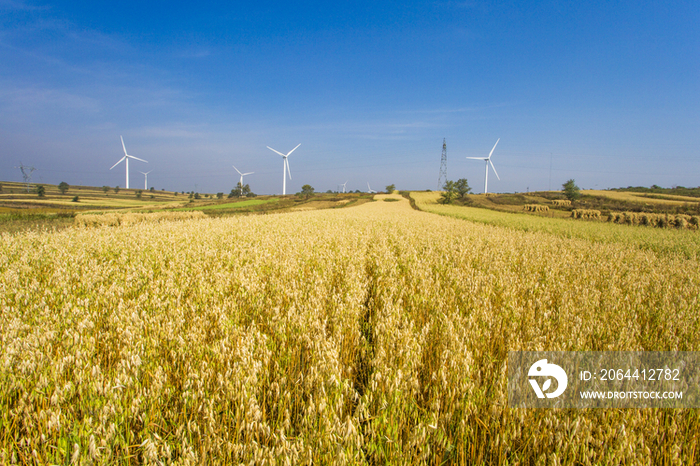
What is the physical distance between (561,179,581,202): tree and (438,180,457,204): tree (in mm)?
21415

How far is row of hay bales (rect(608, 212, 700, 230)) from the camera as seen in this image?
23688mm

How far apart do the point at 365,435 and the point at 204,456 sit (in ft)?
3.14

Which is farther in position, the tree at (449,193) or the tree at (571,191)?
the tree at (449,193)

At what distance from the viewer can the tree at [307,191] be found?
8366 centimetres

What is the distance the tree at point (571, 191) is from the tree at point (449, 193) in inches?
843

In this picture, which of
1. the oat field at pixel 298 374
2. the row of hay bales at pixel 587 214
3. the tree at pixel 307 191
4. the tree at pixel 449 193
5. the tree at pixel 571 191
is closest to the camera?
the oat field at pixel 298 374

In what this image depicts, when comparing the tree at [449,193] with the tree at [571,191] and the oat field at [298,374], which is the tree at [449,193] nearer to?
the tree at [571,191]

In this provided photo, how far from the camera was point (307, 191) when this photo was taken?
8825 centimetres

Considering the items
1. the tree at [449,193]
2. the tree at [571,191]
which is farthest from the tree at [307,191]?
the tree at [571,191]

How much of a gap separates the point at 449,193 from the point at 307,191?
142 feet

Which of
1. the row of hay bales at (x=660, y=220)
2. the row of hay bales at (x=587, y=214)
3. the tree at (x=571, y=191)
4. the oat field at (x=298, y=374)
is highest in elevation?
the tree at (x=571, y=191)

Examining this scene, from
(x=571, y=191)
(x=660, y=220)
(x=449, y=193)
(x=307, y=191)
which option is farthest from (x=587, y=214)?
(x=307, y=191)

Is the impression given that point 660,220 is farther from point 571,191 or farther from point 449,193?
point 449,193

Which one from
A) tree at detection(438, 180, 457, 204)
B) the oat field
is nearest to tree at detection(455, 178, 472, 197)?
tree at detection(438, 180, 457, 204)
